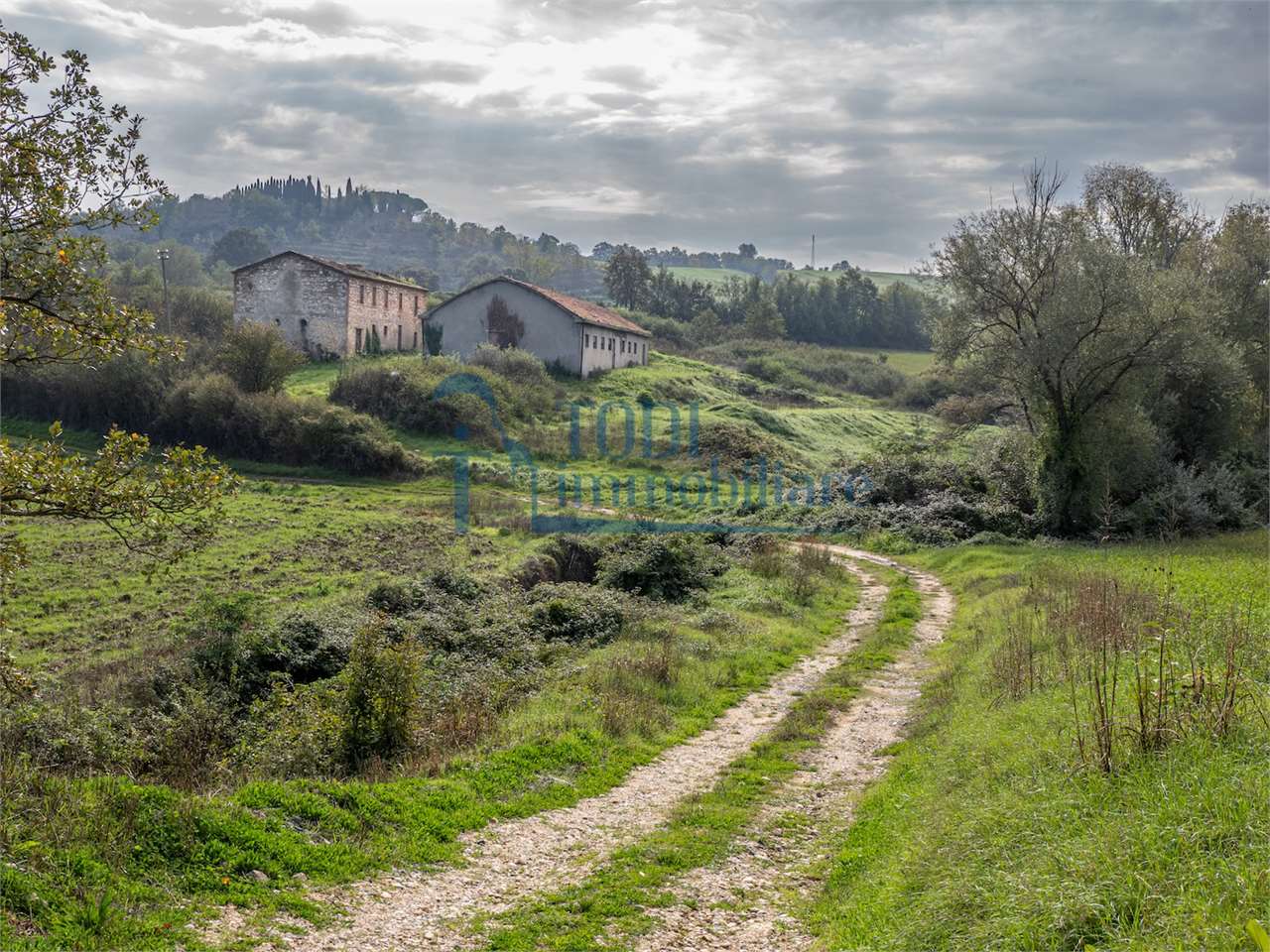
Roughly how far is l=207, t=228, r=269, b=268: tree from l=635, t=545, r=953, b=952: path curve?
171 m

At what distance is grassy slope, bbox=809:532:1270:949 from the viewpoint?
5.68 m

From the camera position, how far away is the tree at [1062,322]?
101ft

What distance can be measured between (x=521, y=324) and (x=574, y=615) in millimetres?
48306

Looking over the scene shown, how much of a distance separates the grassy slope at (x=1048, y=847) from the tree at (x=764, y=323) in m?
103

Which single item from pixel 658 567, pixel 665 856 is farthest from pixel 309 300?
pixel 665 856

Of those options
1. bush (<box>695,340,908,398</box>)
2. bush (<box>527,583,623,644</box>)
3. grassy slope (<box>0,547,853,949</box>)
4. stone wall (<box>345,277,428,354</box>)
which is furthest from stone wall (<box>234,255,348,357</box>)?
grassy slope (<box>0,547,853,949</box>)

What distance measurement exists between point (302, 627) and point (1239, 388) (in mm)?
34353

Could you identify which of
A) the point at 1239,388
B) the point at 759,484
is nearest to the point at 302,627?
the point at 759,484

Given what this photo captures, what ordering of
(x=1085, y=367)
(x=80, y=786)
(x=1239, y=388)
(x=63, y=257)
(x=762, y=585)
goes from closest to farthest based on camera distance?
1. (x=80, y=786)
2. (x=63, y=257)
3. (x=762, y=585)
4. (x=1085, y=367)
5. (x=1239, y=388)

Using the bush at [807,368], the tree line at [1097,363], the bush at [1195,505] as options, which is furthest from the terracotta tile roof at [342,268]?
the bush at [1195,505]

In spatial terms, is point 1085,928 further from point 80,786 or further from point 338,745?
point 338,745

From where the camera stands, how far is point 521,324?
66125 millimetres

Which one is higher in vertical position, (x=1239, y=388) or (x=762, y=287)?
(x=762, y=287)

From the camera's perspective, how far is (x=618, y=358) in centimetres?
7288
